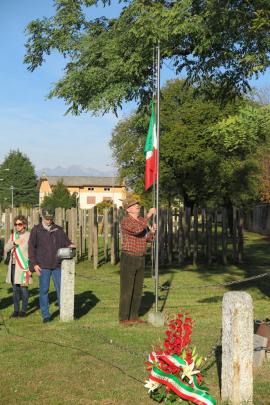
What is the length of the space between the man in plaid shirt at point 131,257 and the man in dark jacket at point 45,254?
1.11 metres

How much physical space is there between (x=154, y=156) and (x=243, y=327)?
14.9 feet

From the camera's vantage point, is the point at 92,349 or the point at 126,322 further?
the point at 126,322

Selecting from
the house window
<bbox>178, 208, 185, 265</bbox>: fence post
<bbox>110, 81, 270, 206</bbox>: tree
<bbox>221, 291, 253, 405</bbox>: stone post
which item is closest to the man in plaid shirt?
<bbox>221, 291, 253, 405</bbox>: stone post

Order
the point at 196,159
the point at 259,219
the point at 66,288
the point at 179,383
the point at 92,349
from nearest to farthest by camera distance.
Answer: the point at 179,383 → the point at 92,349 → the point at 66,288 → the point at 196,159 → the point at 259,219

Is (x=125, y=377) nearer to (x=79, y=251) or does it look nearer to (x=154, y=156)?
(x=154, y=156)

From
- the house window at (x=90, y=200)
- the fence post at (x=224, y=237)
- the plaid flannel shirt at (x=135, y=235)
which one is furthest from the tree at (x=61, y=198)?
the plaid flannel shirt at (x=135, y=235)

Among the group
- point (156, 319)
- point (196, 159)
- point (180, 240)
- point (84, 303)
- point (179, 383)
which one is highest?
point (196, 159)

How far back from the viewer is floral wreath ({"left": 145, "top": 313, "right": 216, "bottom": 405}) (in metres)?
4.79

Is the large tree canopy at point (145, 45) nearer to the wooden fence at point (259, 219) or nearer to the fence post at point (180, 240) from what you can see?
the fence post at point (180, 240)

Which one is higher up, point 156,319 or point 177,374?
point 177,374

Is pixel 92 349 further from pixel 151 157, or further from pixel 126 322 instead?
pixel 151 157

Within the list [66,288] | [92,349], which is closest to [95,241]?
[66,288]

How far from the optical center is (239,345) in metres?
4.98

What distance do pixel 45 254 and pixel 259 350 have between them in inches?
156
